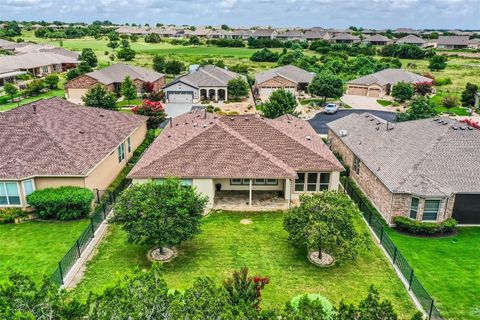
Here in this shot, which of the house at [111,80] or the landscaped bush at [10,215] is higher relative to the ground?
the house at [111,80]

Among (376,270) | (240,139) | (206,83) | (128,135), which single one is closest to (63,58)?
(206,83)

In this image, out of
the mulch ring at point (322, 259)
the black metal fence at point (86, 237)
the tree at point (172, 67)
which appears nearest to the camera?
the black metal fence at point (86, 237)

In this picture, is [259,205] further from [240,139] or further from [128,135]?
[128,135]

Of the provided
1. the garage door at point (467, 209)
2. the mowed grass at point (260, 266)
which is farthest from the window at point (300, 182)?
the garage door at point (467, 209)

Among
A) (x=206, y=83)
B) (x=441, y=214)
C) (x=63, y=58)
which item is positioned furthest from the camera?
(x=63, y=58)

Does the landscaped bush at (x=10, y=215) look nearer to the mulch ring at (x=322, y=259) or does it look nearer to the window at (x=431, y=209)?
the mulch ring at (x=322, y=259)
